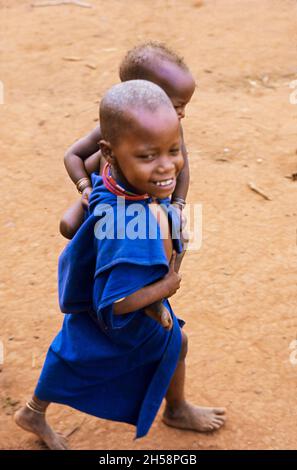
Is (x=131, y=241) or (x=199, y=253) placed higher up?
(x=131, y=241)

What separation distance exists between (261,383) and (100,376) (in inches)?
Result: 38.8

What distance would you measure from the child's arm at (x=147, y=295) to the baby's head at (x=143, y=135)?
282 millimetres

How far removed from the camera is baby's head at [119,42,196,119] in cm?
267

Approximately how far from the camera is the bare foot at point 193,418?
314 cm

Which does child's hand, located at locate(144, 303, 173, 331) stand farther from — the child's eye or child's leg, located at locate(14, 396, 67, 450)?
child's leg, located at locate(14, 396, 67, 450)

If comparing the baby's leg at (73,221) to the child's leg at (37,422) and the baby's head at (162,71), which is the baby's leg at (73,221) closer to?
the baby's head at (162,71)

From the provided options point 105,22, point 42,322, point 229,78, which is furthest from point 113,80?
point 42,322

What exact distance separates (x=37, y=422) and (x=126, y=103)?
1.40 meters

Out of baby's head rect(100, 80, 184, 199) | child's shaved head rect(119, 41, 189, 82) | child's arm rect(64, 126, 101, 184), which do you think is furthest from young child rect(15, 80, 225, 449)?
child's arm rect(64, 126, 101, 184)

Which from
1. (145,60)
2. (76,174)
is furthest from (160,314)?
(145,60)

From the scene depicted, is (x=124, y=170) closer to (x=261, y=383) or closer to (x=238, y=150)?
(x=261, y=383)

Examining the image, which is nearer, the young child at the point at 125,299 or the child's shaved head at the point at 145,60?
the young child at the point at 125,299

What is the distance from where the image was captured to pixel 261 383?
3.42 metres

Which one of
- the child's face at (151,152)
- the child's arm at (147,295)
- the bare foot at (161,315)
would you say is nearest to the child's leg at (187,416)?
the bare foot at (161,315)
